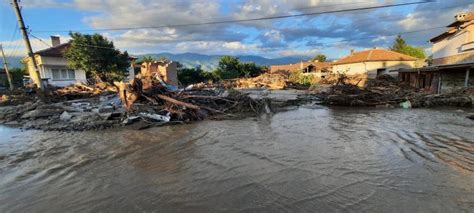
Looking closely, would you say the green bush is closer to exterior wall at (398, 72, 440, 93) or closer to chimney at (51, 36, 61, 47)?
exterior wall at (398, 72, 440, 93)

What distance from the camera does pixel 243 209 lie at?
4.40 metres

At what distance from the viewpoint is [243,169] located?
6.27 meters

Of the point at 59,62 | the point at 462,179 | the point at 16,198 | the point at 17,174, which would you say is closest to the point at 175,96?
the point at 17,174

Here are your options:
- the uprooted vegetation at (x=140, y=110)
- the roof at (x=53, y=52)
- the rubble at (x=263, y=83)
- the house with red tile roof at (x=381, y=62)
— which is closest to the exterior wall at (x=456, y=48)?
the house with red tile roof at (x=381, y=62)

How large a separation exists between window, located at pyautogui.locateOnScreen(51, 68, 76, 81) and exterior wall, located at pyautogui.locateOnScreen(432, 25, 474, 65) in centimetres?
3749

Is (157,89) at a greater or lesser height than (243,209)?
greater

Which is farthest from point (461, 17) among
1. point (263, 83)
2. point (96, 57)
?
point (96, 57)

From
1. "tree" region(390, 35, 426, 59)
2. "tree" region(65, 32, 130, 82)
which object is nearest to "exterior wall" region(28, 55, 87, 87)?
"tree" region(65, 32, 130, 82)

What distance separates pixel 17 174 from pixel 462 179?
945 cm

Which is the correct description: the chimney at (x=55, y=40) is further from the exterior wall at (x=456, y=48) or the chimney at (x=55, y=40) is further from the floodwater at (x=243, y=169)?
the exterior wall at (x=456, y=48)

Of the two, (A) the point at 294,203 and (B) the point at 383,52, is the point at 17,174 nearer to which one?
(A) the point at 294,203

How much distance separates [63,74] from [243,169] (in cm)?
3177

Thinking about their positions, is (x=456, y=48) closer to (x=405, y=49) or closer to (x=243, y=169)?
(x=243, y=169)

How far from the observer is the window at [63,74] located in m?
30.1
